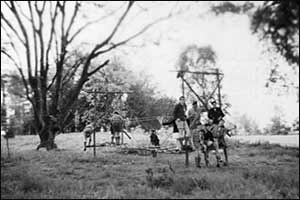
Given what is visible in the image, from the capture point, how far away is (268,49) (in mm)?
9898

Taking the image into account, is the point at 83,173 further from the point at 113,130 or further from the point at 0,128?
the point at 113,130

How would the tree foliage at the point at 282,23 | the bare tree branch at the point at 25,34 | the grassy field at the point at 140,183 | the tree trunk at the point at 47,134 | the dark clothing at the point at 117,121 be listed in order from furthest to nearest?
the tree trunk at the point at 47,134, the bare tree branch at the point at 25,34, the dark clothing at the point at 117,121, the tree foliage at the point at 282,23, the grassy field at the point at 140,183

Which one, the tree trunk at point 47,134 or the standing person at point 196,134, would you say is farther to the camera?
the tree trunk at point 47,134

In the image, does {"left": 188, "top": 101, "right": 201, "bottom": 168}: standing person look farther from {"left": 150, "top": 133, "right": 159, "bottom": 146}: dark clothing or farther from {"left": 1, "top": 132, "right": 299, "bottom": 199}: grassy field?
{"left": 150, "top": 133, "right": 159, "bottom": 146}: dark clothing

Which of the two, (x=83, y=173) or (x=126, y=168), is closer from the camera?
(x=83, y=173)

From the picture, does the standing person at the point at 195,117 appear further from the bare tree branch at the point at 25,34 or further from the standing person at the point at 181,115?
the bare tree branch at the point at 25,34

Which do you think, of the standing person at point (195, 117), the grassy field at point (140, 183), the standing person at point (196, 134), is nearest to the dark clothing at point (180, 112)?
the standing person at point (195, 117)

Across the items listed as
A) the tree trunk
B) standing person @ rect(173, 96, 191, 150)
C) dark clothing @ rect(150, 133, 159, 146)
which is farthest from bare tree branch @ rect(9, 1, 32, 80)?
standing person @ rect(173, 96, 191, 150)

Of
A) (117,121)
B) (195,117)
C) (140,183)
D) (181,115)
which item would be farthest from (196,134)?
(117,121)

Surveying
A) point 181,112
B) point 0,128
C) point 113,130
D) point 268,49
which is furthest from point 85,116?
point 268,49

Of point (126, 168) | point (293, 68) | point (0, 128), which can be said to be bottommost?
point (126, 168)

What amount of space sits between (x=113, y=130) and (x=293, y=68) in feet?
21.5

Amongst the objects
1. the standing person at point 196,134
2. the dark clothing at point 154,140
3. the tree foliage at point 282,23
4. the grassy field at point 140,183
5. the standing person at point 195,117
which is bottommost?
the grassy field at point 140,183

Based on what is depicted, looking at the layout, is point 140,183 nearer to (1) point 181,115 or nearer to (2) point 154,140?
(1) point 181,115
